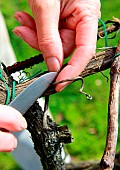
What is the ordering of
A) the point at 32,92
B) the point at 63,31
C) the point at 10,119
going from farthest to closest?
1. the point at 63,31
2. the point at 32,92
3. the point at 10,119

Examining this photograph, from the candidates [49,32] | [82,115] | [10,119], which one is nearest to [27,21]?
[49,32]

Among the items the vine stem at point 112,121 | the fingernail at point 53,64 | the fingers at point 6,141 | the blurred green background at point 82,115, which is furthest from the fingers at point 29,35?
the blurred green background at point 82,115

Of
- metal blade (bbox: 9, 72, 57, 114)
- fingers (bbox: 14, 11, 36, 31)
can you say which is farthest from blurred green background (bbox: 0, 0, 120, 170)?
metal blade (bbox: 9, 72, 57, 114)

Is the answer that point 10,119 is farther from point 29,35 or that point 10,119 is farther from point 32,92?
point 29,35

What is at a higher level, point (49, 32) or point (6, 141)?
point (49, 32)

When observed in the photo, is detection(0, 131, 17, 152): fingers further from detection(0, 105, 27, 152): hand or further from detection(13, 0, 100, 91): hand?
detection(13, 0, 100, 91): hand

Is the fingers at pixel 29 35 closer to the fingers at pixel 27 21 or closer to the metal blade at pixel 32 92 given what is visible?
the fingers at pixel 27 21

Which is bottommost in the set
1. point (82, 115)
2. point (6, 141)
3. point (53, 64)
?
point (82, 115)
